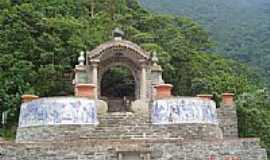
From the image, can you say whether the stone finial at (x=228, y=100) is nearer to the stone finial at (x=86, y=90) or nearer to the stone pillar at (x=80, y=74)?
the stone pillar at (x=80, y=74)

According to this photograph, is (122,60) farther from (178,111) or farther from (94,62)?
(178,111)

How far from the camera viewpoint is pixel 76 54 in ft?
93.0

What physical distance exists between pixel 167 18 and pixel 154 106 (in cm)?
2116

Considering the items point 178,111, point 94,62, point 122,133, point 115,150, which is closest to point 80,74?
point 94,62

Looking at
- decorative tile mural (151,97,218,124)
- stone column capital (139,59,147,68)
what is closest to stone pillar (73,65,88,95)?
stone column capital (139,59,147,68)

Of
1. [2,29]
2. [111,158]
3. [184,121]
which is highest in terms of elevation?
[2,29]

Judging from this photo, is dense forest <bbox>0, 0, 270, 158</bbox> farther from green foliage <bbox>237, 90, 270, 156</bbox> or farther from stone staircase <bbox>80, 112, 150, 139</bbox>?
stone staircase <bbox>80, 112, 150, 139</bbox>

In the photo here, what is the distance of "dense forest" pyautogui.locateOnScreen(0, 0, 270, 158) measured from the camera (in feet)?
84.6

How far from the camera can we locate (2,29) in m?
28.8

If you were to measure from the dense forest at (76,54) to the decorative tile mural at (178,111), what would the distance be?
8681 mm

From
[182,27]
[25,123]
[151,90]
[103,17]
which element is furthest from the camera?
[182,27]

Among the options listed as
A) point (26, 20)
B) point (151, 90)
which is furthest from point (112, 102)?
point (26, 20)

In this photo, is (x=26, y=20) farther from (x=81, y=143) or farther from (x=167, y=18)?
(x=81, y=143)

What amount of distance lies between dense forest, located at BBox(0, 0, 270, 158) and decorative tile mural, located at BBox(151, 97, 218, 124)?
8.68 m
